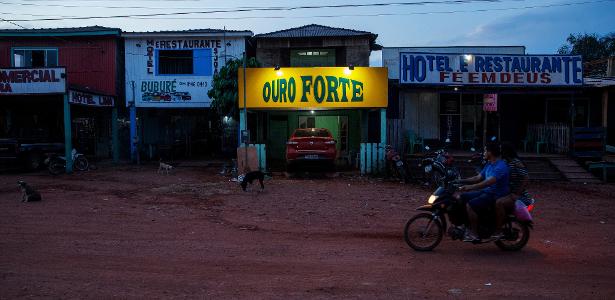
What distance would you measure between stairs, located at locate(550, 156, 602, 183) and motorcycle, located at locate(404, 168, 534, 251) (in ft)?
32.2

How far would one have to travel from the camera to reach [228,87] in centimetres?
1922

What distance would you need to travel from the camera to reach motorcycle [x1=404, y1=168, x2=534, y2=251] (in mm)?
6461

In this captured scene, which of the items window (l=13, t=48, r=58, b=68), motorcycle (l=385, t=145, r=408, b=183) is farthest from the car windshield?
window (l=13, t=48, r=58, b=68)

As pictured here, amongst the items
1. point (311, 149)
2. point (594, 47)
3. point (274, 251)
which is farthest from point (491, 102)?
point (594, 47)

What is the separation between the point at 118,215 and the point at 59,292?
4627 millimetres

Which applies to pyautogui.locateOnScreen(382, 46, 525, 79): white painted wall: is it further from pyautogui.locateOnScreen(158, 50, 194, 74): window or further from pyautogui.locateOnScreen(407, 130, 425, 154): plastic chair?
pyautogui.locateOnScreen(158, 50, 194, 74): window

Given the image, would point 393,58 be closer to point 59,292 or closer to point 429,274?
point 429,274

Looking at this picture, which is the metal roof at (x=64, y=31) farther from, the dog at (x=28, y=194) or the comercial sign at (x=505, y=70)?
the comercial sign at (x=505, y=70)

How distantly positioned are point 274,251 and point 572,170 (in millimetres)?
12709

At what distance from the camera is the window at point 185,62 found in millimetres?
21266

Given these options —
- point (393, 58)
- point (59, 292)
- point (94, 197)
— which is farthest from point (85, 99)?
point (59, 292)

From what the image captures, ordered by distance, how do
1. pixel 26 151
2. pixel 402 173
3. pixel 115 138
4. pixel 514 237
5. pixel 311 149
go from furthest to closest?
1. pixel 115 138
2. pixel 26 151
3. pixel 311 149
4. pixel 402 173
5. pixel 514 237

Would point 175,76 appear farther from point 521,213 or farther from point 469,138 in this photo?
point 521,213

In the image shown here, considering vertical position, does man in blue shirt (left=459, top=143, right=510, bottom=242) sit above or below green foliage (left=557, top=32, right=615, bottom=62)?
below
